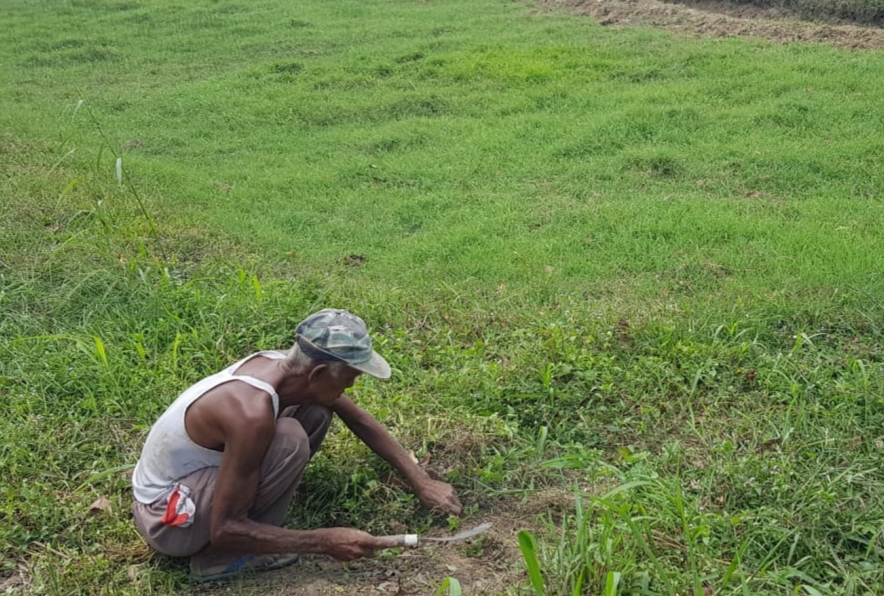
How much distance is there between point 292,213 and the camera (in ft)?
21.7

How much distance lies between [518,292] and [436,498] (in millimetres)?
1906

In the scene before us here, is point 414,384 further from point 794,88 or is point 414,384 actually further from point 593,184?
point 794,88

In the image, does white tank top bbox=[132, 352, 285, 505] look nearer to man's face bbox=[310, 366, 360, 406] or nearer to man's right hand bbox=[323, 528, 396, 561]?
man's face bbox=[310, 366, 360, 406]

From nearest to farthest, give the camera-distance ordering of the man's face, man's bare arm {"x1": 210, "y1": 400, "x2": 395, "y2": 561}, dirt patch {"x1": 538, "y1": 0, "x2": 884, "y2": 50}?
1. man's bare arm {"x1": 210, "y1": 400, "x2": 395, "y2": 561}
2. the man's face
3. dirt patch {"x1": 538, "y1": 0, "x2": 884, "y2": 50}

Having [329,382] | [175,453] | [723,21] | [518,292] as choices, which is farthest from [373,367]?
[723,21]

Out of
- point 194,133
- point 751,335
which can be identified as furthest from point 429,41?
point 751,335

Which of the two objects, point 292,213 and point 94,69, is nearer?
point 292,213

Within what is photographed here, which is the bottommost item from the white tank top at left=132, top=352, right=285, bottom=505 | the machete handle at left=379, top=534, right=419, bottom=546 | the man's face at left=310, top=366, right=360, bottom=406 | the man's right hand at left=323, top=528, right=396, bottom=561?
the machete handle at left=379, top=534, right=419, bottom=546

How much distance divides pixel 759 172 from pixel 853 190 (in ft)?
2.19

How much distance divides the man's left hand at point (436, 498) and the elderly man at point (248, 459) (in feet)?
1.08

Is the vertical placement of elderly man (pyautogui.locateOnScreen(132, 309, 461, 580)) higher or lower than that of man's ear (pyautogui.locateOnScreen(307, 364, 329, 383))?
lower

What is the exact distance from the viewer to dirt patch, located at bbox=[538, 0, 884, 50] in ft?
33.5

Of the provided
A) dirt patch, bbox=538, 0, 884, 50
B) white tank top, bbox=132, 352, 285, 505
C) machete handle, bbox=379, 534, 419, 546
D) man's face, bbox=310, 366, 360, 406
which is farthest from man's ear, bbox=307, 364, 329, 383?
dirt patch, bbox=538, 0, 884, 50

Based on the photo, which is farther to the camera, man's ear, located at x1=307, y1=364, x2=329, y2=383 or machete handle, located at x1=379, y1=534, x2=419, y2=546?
machete handle, located at x1=379, y1=534, x2=419, y2=546
